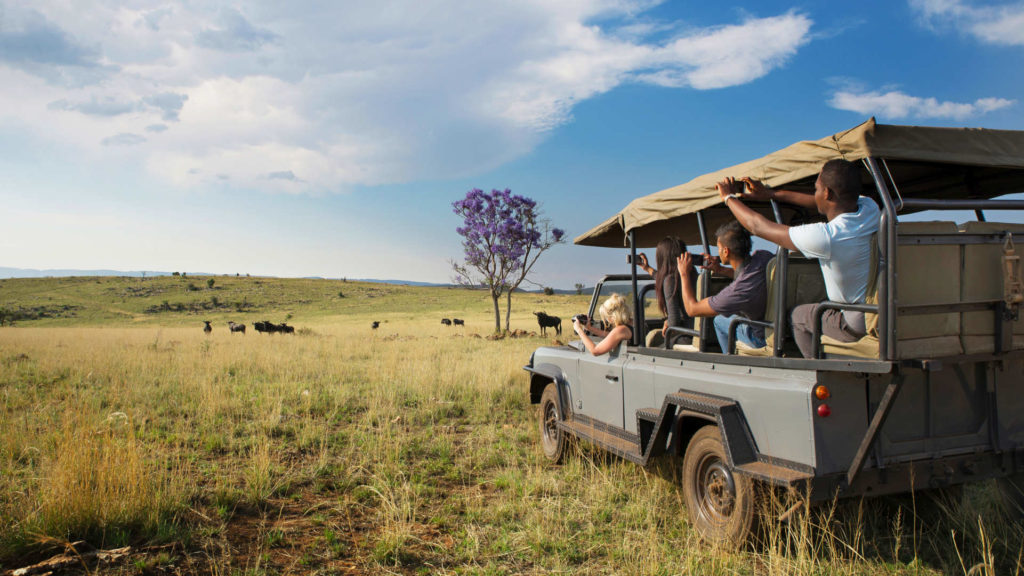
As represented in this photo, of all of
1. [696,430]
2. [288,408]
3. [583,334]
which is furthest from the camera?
[288,408]

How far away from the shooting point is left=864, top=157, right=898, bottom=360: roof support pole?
2996mm

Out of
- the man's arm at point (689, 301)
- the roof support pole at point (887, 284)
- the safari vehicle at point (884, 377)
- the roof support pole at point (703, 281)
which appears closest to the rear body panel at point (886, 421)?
the safari vehicle at point (884, 377)

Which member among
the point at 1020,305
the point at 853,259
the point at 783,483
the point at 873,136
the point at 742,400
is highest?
the point at 873,136

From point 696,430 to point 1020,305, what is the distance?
2.04 m

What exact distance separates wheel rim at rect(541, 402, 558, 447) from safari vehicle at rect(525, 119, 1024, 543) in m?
2.39

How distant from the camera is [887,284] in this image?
9.98ft

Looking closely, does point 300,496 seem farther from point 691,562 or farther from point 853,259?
point 853,259

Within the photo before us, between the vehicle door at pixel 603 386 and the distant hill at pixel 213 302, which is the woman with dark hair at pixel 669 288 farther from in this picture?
the distant hill at pixel 213 302

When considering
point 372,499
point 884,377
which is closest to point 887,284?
point 884,377

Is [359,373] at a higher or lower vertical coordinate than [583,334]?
lower

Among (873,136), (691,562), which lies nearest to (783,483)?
(691,562)

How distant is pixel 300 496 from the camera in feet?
17.4

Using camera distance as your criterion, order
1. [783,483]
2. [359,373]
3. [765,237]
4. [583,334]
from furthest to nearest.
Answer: [359,373], [583,334], [765,237], [783,483]

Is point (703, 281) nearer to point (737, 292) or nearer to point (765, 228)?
point (737, 292)
